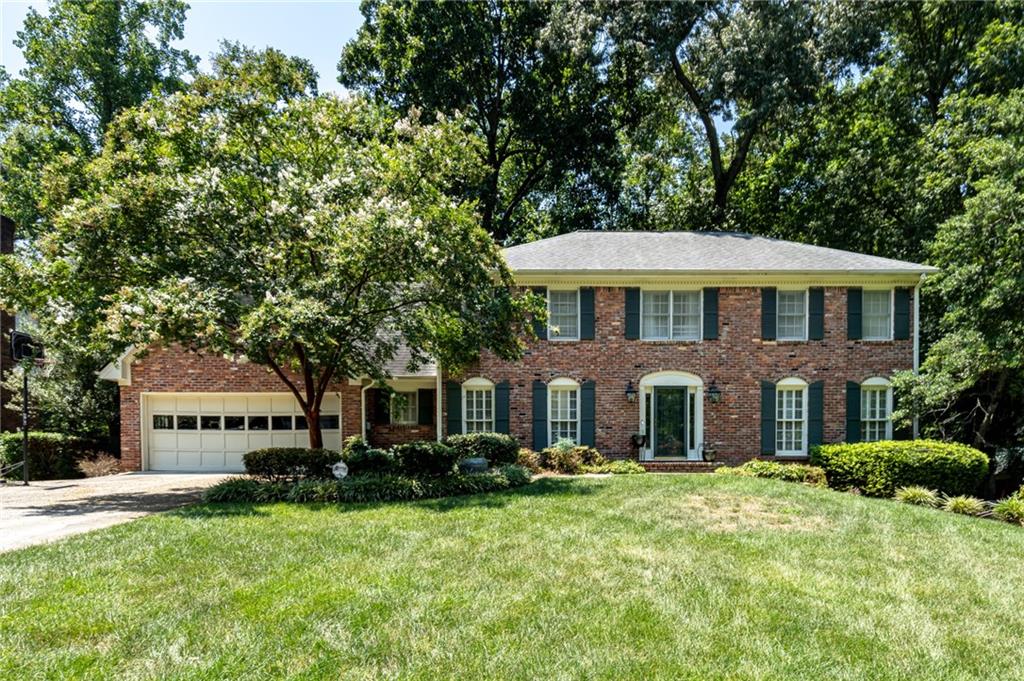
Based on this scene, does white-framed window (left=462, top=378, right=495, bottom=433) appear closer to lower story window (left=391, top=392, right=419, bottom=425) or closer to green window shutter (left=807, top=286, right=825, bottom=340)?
lower story window (left=391, top=392, right=419, bottom=425)

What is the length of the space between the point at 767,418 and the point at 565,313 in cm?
595

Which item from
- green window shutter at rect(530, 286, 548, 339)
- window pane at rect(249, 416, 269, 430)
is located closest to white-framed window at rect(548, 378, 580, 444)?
green window shutter at rect(530, 286, 548, 339)

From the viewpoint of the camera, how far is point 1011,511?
9.80 metres

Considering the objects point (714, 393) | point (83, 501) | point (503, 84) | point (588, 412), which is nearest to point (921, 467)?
point (714, 393)

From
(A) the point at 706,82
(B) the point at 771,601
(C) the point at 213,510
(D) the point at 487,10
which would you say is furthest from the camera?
(D) the point at 487,10

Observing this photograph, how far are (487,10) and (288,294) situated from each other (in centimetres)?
1975

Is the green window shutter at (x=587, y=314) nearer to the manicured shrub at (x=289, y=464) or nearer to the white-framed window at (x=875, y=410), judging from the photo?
the manicured shrub at (x=289, y=464)

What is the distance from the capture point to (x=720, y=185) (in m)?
25.0

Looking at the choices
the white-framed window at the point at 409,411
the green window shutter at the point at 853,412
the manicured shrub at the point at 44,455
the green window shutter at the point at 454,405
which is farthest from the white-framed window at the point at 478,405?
the manicured shrub at the point at 44,455

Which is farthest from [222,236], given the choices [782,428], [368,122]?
[782,428]

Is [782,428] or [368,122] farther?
[782,428]

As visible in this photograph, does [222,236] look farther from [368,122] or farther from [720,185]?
[720,185]

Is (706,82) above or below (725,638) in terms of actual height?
above

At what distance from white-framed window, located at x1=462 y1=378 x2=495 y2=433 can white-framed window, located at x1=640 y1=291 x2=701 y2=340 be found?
4.44m
